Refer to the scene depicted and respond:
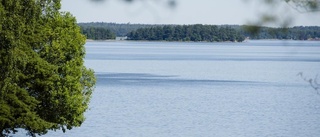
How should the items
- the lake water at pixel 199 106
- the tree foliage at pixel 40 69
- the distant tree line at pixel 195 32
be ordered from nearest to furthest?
the tree foliage at pixel 40 69, the lake water at pixel 199 106, the distant tree line at pixel 195 32

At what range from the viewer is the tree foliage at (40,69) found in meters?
24.5

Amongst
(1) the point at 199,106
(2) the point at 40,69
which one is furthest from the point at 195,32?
(2) the point at 40,69

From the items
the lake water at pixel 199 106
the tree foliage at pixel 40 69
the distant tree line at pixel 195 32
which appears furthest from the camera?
the distant tree line at pixel 195 32

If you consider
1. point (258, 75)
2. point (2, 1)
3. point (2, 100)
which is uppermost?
point (2, 1)

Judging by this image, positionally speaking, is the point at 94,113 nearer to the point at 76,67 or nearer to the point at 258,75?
the point at 76,67

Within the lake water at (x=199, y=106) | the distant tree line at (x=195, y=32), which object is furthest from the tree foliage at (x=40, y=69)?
the distant tree line at (x=195, y=32)

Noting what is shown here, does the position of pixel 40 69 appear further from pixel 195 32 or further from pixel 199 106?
pixel 195 32

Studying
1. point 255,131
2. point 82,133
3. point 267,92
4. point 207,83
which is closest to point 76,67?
point 82,133

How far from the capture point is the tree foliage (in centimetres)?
2447

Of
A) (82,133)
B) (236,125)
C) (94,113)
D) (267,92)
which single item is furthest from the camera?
(267,92)

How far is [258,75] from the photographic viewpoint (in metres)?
86.9

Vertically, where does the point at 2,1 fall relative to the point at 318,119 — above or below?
above

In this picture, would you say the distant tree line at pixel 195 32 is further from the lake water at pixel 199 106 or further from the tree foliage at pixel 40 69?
the tree foliage at pixel 40 69

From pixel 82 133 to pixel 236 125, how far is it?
10064 mm
